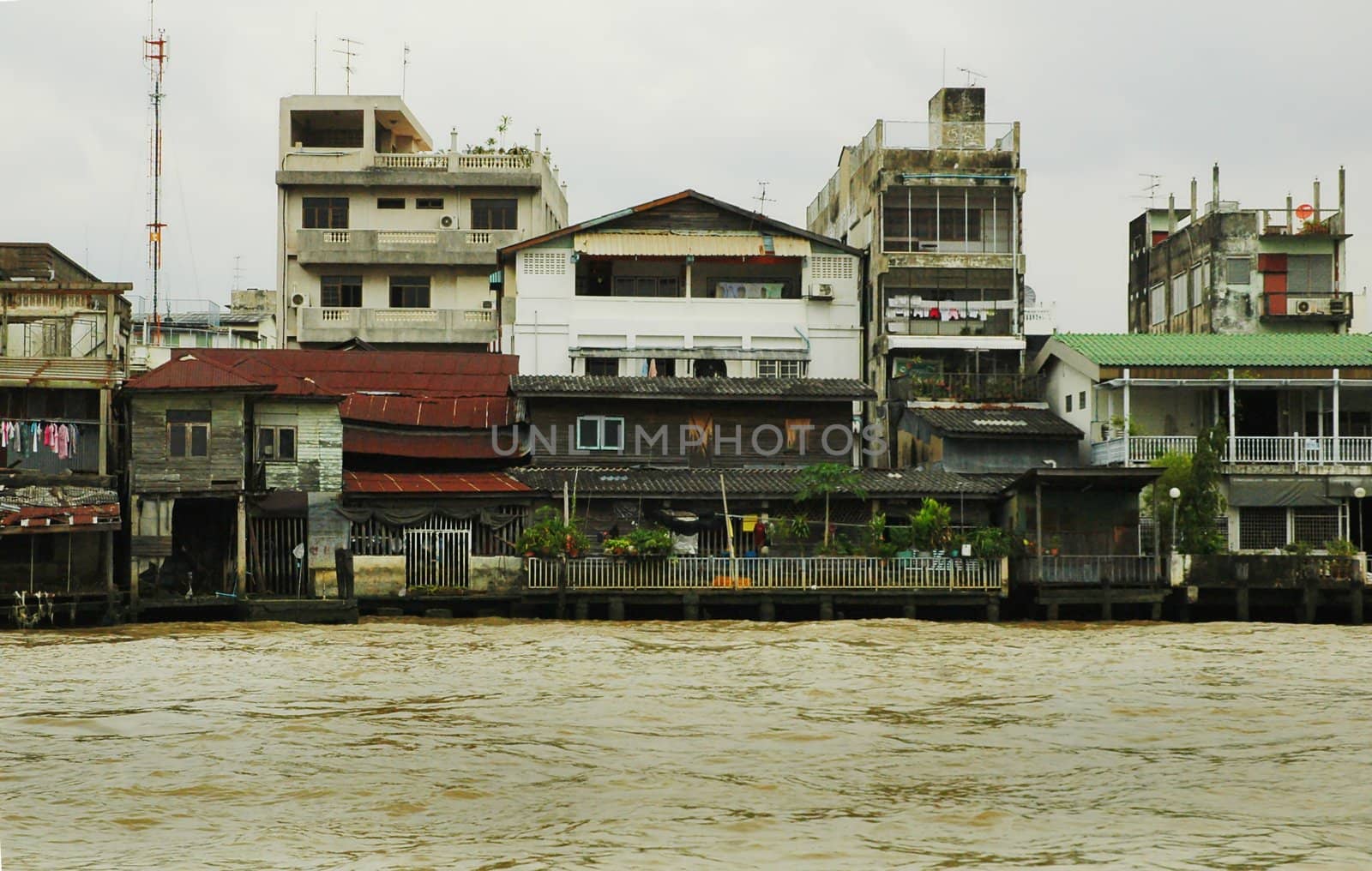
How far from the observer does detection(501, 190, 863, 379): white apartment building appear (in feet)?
170

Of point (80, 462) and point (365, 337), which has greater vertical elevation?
point (365, 337)

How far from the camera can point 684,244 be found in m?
52.6

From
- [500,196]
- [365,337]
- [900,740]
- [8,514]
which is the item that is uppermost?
[500,196]

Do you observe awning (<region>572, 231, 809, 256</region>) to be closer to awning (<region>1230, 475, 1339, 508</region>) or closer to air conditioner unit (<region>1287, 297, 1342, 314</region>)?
awning (<region>1230, 475, 1339, 508</region>)

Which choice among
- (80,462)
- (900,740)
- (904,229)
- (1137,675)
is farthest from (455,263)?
(900,740)

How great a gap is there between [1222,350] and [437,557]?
22983mm

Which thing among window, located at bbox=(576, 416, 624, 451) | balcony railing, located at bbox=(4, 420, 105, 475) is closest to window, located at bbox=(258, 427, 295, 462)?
balcony railing, located at bbox=(4, 420, 105, 475)

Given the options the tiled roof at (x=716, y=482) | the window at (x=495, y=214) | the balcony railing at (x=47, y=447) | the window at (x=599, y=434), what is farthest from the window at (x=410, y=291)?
the balcony railing at (x=47, y=447)

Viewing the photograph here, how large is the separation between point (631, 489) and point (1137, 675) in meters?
16.8

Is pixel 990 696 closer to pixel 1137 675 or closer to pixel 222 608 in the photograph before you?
pixel 1137 675

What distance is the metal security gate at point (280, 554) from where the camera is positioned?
128 ft

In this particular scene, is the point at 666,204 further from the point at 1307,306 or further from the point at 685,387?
the point at 1307,306

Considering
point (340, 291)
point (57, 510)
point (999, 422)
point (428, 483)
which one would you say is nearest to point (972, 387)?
point (999, 422)

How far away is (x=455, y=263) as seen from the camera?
56656mm
